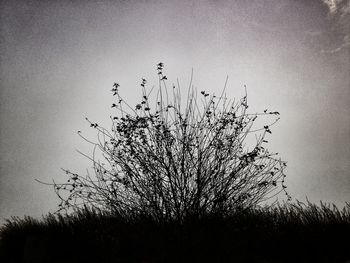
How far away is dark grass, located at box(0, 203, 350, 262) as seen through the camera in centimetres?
514

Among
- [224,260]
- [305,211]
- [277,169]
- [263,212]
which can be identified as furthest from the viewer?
[263,212]

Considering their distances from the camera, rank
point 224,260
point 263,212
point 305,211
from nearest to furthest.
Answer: point 224,260, point 305,211, point 263,212

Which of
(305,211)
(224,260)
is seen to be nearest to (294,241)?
(305,211)

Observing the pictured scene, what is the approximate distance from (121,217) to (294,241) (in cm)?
320

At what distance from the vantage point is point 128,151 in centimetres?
614

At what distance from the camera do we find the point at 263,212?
7.30 metres

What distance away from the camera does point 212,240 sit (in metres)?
5.20

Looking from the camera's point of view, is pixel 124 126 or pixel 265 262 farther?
pixel 124 126

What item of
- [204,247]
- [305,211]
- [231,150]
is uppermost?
[231,150]

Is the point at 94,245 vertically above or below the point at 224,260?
above

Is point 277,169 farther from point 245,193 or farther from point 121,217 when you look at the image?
point 121,217

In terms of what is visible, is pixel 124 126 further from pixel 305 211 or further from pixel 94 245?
pixel 305 211

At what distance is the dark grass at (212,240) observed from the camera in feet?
16.9

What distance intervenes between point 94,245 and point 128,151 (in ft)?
6.26
